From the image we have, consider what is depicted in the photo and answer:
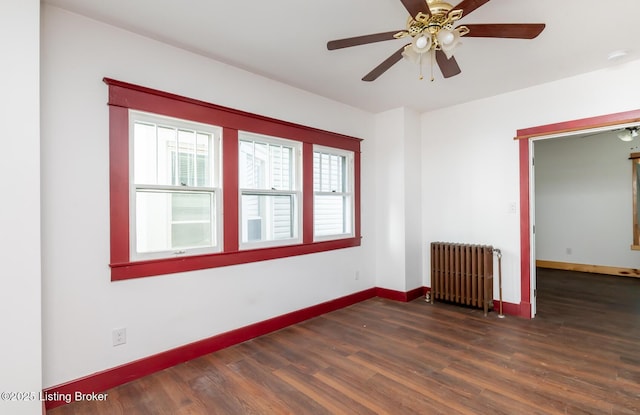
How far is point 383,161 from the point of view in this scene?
464cm

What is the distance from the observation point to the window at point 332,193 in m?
3.98

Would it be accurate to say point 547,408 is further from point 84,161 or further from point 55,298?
point 84,161

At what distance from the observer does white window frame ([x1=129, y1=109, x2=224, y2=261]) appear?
2.46 m

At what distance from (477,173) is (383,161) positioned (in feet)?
4.28

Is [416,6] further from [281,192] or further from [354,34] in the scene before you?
[281,192]

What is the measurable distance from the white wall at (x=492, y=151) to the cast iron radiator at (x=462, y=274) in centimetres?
25

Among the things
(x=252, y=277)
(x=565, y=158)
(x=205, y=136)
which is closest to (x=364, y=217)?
(x=252, y=277)

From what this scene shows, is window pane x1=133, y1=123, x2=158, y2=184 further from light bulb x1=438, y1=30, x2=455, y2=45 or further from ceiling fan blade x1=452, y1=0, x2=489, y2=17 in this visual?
ceiling fan blade x1=452, y1=0, x2=489, y2=17

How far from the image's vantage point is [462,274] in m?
4.07

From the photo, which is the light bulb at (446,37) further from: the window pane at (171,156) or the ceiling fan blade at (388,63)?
the window pane at (171,156)

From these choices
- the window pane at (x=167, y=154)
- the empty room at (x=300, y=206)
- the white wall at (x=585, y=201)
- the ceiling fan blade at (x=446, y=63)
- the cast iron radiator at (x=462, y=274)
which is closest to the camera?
the empty room at (x=300, y=206)

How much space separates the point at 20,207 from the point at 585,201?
8324mm

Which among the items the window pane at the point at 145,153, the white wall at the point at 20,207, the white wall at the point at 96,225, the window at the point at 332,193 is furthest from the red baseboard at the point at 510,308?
the white wall at the point at 20,207

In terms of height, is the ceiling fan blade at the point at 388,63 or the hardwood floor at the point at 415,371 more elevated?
the ceiling fan blade at the point at 388,63
